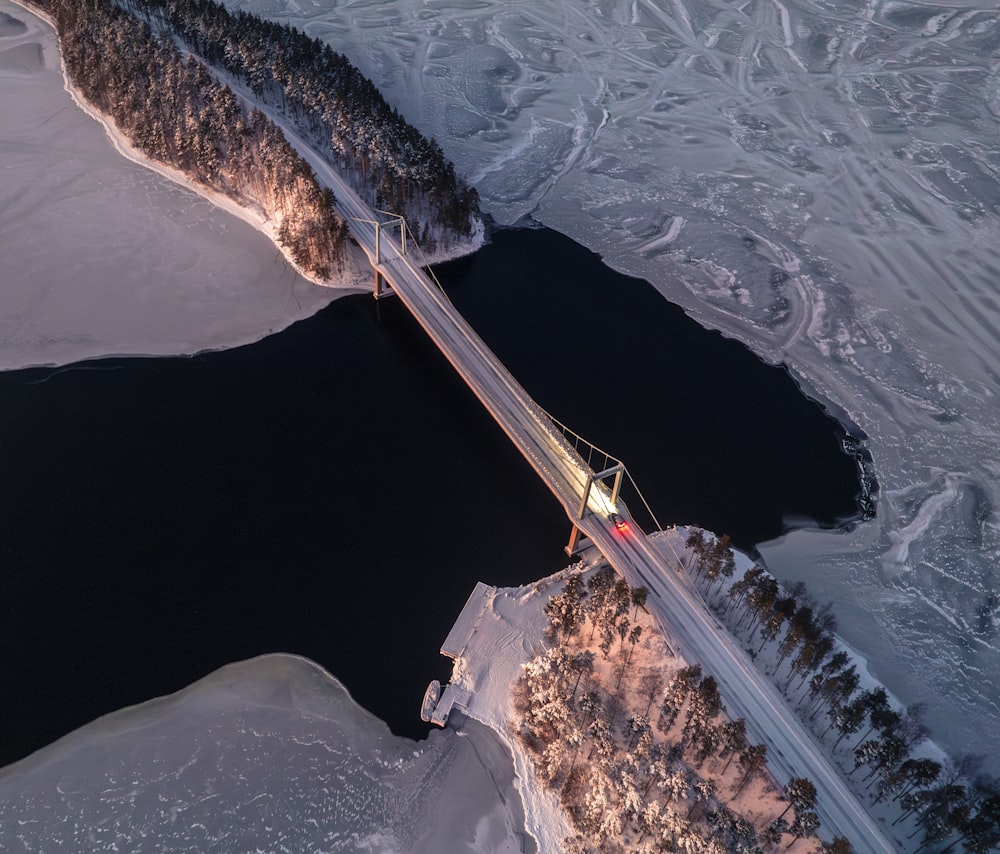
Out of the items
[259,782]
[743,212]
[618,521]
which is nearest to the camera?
[259,782]

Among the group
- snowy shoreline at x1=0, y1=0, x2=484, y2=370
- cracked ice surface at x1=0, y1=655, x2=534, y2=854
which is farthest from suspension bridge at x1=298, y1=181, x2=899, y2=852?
cracked ice surface at x1=0, y1=655, x2=534, y2=854

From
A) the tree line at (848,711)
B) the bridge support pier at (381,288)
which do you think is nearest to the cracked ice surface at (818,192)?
the tree line at (848,711)

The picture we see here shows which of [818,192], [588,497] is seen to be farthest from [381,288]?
[818,192]

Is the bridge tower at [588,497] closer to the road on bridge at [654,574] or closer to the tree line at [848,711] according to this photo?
the road on bridge at [654,574]

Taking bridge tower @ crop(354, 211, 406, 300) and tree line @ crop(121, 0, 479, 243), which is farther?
tree line @ crop(121, 0, 479, 243)

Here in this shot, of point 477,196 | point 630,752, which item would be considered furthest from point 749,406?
point 477,196

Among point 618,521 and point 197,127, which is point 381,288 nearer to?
point 197,127

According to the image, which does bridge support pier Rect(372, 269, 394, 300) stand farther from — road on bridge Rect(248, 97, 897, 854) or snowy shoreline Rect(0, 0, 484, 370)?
road on bridge Rect(248, 97, 897, 854)

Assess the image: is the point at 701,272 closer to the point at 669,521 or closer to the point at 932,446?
the point at 932,446
